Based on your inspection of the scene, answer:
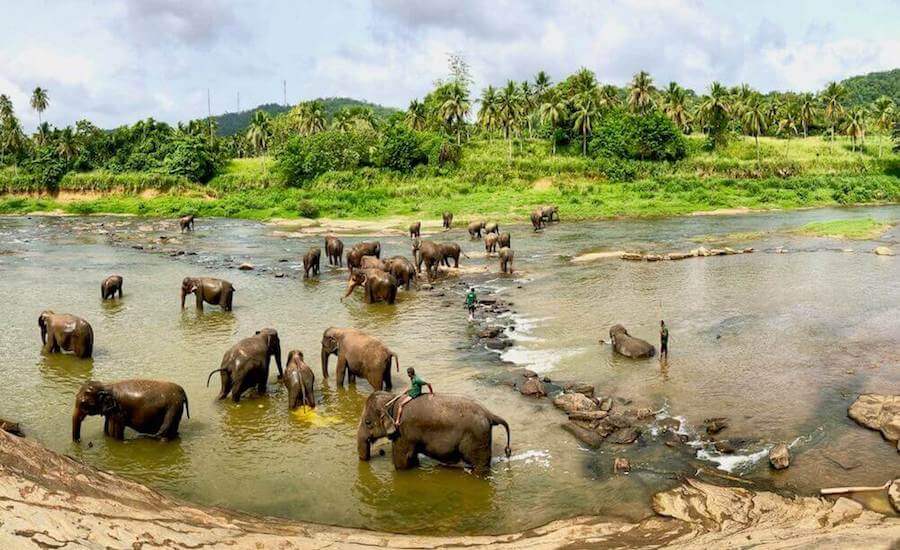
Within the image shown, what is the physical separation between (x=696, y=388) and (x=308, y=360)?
862cm

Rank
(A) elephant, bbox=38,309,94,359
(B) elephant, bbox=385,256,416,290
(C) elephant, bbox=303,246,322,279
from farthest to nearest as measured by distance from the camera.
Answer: (C) elephant, bbox=303,246,322,279, (B) elephant, bbox=385,256,416,290, (A) elephant, bbox=38,309,94,359

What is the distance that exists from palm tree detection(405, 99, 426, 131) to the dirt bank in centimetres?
8081

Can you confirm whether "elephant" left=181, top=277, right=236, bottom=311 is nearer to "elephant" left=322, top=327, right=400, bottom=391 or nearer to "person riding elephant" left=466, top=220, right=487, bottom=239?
"elephant" left=322, top=327, right=400, bottom=391

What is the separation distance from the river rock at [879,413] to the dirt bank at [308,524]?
2.89 metres

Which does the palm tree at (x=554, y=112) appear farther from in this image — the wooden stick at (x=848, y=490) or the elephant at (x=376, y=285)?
the wooden stick at (x=848, y=490)

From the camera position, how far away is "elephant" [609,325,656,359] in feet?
55.2

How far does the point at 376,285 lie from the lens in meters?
23.8

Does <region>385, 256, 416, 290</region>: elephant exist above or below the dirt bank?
→ above

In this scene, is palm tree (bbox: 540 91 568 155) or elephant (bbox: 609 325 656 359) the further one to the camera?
palm tree (bbox: 540 91 568 155)

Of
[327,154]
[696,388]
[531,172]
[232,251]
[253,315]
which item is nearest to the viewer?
[696,388]

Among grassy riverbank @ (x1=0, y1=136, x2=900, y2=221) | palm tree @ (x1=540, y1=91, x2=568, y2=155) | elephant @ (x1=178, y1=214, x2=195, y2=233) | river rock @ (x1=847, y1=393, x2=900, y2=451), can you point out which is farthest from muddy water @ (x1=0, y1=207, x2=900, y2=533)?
palm tree @ (x1=540, y1=91, x2=568, y2=155)

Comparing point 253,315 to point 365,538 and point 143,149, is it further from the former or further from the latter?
point 143,149

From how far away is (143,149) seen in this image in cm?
8656

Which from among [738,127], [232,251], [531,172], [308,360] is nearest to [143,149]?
[531,172]
